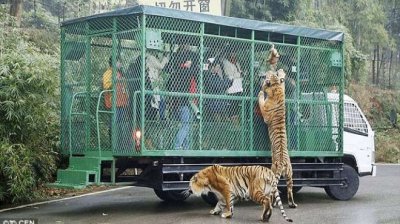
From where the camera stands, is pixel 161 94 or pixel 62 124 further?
pixel 62 124

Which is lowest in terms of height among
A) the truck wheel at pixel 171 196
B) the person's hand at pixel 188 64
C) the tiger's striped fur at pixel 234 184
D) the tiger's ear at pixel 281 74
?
the truck wheel at pixel 171 196

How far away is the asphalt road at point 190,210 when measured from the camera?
31.8 ft

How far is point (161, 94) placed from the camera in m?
9.75

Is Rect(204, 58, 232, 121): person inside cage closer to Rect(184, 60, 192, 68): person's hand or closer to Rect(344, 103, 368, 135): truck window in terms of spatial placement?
Rect(184, 60, 192, 68): person's hand

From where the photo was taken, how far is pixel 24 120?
35.8 feet

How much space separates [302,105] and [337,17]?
24.1 metres

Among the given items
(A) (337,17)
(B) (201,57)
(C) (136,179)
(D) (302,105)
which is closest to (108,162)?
(C) (136,179)

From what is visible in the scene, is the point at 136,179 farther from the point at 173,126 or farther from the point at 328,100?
the point at 328,100

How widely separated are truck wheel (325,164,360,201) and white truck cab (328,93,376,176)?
258 mm

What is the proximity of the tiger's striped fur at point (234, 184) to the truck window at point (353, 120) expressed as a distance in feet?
10.6

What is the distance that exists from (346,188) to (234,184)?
327 cm

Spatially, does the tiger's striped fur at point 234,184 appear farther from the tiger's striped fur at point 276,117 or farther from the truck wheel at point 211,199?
the truck wheel at point 211,199

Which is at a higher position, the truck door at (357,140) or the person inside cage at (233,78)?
the person inside cage at (233,78)

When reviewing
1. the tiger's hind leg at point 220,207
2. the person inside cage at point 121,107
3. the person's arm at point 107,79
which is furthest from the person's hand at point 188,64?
the tiger's hind leg at point 220,207
